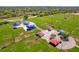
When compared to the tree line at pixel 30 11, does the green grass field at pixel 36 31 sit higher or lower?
lower

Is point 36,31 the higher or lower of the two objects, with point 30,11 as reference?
lower

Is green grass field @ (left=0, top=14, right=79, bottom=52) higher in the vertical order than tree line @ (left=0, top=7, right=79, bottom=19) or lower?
lower
